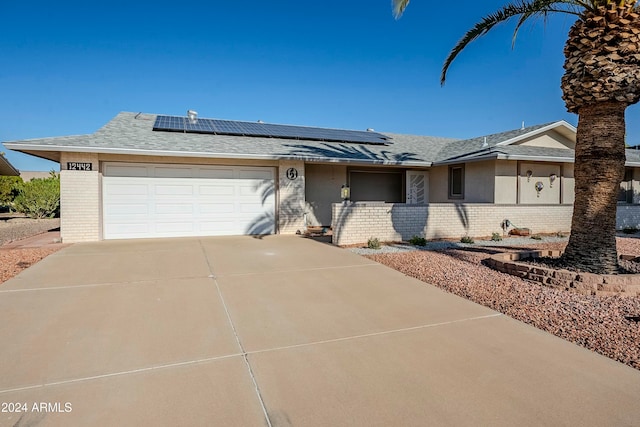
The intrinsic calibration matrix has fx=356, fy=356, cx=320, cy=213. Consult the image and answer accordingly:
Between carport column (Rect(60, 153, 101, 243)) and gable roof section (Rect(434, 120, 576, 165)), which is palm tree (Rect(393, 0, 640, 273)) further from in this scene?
carport column (Rect(60, 153, 101, 243))

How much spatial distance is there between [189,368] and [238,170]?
10.1 meters

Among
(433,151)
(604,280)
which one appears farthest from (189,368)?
(433,151)

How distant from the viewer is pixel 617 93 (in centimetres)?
614

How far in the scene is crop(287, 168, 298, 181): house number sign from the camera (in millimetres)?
13172

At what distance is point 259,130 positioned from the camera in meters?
15.7

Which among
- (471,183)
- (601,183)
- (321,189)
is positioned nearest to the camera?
(601,183)

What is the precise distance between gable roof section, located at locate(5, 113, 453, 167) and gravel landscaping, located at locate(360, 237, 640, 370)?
226 inches

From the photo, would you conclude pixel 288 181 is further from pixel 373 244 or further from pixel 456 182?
pixel 456 182

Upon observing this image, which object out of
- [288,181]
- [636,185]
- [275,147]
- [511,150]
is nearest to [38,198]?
[275,147]

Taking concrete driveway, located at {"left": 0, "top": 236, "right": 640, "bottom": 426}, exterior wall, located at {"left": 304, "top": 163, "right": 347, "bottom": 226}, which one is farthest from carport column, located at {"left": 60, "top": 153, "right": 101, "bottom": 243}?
exterior wall, located at {"left": 304, "top": 163, "right": 347, "bottom": 226}


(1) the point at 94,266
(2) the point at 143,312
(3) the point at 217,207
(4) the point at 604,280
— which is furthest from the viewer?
(3) the point at 217,207

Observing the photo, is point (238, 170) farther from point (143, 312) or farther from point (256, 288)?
point (143, 312)

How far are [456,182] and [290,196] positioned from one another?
24.3 ft

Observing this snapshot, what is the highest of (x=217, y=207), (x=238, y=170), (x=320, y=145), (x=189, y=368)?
(x=320, y=145)
